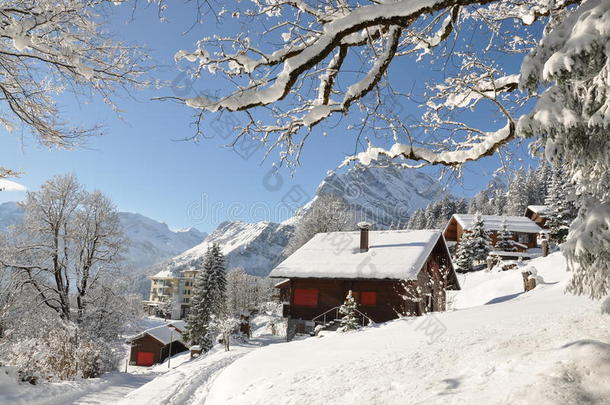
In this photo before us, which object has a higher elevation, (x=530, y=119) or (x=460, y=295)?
(x=530, y=119)

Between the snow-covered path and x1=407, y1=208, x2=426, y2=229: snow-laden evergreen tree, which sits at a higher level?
x1=407, y1=208, x2=426, y2=229: snow-laden evergreen tree

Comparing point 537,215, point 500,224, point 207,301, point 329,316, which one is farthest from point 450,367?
point 537,215

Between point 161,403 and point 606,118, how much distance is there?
34.9 ft

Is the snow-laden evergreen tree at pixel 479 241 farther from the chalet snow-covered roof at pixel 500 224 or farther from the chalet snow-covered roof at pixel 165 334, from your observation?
the chalet snow-covered roof at pixel 165 334

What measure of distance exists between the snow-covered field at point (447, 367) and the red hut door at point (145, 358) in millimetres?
30454

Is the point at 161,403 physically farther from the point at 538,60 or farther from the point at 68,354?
the point at 538,60

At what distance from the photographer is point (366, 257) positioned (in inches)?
810

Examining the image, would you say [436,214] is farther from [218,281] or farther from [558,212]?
[218,281]

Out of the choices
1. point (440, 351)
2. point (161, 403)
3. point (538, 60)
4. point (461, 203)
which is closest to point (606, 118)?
point (538, 60)

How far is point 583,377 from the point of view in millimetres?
3438

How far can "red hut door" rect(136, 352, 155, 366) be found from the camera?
121 ft

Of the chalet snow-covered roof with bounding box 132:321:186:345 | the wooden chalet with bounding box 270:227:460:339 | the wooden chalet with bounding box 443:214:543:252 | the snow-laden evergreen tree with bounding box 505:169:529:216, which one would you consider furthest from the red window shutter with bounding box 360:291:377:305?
the snow-laden evergreen tree with bounding box 505:169:529:216

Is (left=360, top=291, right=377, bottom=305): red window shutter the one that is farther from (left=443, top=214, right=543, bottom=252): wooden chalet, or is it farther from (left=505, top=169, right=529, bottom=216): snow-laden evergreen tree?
(left=505, top=169, right=529, bottom=216): snow-laden evergreen tree

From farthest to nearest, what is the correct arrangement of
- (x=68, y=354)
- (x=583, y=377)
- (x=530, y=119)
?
(x=68, y=354), (x=583, y=377), (x=530, y=119)
